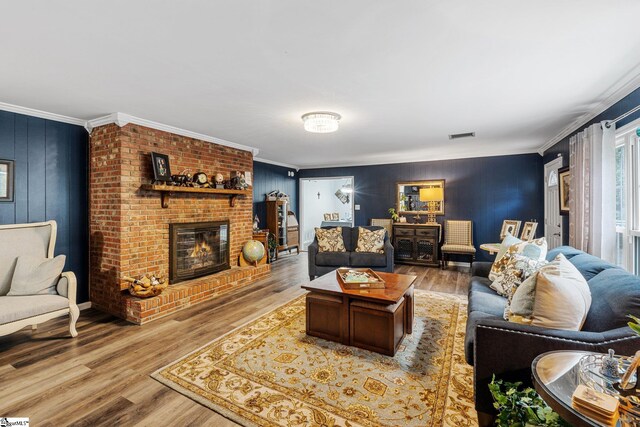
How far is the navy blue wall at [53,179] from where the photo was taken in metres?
3.13

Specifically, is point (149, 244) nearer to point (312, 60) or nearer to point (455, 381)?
point (312, 60)

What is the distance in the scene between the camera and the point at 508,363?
1.55 metres

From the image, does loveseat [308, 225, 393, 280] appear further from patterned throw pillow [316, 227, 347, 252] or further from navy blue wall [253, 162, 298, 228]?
navy blue wall [253, 162, 298, 228]

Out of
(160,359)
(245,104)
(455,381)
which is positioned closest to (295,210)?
(245,104)

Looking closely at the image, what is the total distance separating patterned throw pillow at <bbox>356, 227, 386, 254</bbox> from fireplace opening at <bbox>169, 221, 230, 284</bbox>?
222cm

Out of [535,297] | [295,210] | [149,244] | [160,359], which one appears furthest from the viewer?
[295,210]

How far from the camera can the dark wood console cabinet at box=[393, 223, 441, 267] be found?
5.95 meters

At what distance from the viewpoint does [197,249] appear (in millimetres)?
4273

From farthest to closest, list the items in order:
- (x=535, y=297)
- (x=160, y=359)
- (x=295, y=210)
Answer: (x=295, y=210)
(x=160, y=359)
(x=535, y=297)

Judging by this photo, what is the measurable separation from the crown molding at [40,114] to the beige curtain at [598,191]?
5.66 m

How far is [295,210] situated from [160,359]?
19.0 feet

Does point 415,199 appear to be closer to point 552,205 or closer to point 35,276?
point 552,205

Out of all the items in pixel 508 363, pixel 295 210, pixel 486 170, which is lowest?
pixel 508 363

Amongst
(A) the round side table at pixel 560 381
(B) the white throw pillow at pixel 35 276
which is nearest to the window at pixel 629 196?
(A) the round side table at pixel 560 381
